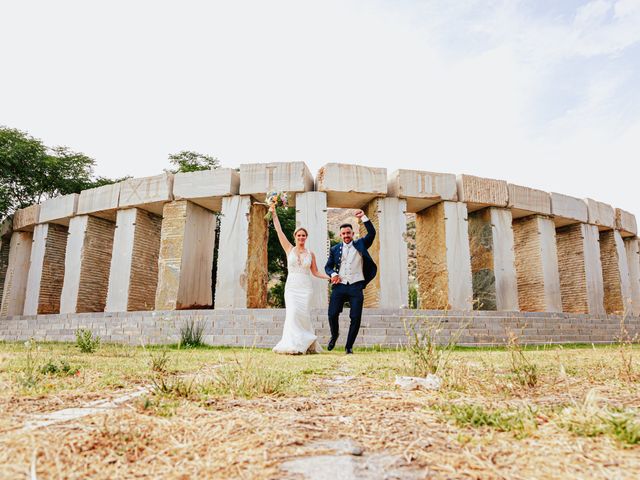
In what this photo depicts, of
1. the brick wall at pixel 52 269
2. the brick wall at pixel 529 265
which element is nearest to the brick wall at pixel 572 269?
the brick wall at pixel 529 265

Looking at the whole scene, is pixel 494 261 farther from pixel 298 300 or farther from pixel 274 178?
pixel 298 300

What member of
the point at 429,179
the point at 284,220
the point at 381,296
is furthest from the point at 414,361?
the point at 284,220

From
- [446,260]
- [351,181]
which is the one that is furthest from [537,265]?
[351,181]

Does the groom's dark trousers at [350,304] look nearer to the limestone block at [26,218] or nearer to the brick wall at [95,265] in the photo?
the brick wall at [95,265]

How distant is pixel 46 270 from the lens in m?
14.2

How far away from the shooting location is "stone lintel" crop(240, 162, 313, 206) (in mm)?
11562

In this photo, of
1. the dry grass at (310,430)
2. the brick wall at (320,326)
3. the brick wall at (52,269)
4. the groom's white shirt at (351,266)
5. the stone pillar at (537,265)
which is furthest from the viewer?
the brick wall at (52,269)

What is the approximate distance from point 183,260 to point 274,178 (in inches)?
133

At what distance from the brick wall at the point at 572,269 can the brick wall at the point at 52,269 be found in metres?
16.6

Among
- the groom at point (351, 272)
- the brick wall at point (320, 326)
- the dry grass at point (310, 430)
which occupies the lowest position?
the dry grass at point (310, 430)

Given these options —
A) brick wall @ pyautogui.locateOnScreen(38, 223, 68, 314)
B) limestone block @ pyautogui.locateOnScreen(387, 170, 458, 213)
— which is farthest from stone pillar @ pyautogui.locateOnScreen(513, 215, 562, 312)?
brick wall @ pyautogui.locateOnScreen(38, 223, 68, 314)

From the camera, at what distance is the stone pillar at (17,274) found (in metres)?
14.7

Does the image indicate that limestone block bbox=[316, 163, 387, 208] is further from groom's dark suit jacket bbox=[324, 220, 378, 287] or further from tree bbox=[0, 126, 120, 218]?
tree bbox=[0, 126, 120, 218]

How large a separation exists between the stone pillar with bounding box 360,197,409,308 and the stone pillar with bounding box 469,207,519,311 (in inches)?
96.3
